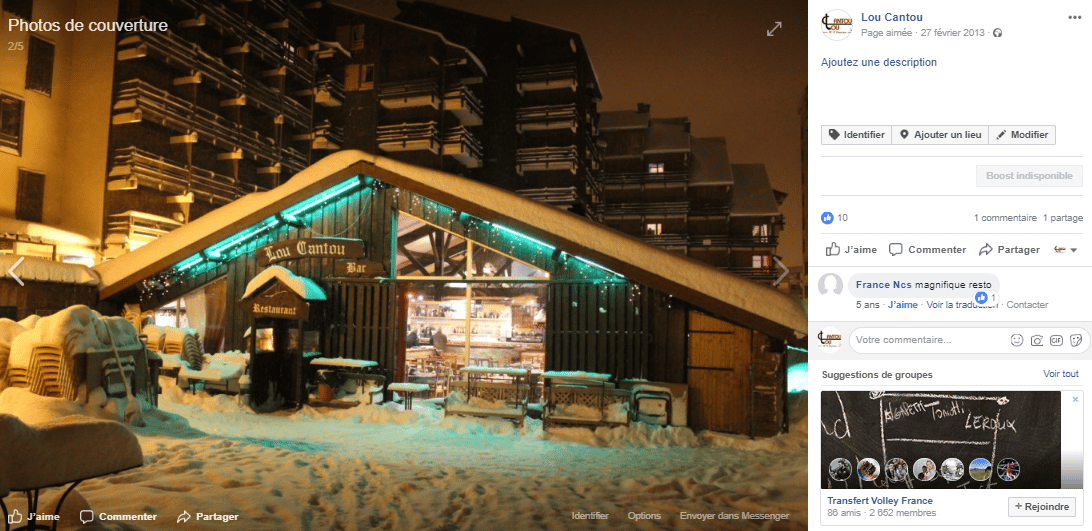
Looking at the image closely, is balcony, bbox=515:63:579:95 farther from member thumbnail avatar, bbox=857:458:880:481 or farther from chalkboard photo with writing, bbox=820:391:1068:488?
member thumbnail avatar, bbox=857:458:880:481

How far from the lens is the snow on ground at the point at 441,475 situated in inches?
167

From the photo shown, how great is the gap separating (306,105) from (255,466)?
2945 centimetres

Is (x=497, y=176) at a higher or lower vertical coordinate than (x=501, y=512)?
higher

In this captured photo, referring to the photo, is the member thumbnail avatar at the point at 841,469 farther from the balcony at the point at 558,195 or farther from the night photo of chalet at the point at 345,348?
the balcony at the point at 558,195

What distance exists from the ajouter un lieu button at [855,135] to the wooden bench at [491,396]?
670 centimetres

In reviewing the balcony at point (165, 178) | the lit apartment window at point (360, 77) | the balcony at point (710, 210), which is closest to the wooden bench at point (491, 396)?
the balcony at point (165, 178)

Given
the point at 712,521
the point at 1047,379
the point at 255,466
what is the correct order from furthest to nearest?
the point at 255,466
the point at 712,521
the point at 1047,379

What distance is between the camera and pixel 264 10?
2709 cm

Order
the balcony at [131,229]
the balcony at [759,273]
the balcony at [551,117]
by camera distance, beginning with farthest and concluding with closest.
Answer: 1. the balcony at [759,273]
2. the balcony at [551,117]
3. the balcony at [131,229]

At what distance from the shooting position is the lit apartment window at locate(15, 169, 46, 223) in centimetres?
1291

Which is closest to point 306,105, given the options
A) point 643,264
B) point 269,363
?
point 269,363

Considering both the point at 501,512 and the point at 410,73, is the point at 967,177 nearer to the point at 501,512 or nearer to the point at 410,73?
the point at 501,512

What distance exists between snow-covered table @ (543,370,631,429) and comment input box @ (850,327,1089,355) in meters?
5.76

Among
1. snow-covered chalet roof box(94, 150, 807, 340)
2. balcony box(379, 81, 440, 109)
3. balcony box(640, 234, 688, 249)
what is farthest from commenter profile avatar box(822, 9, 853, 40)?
balcony box(640, 234, 688, 249)
